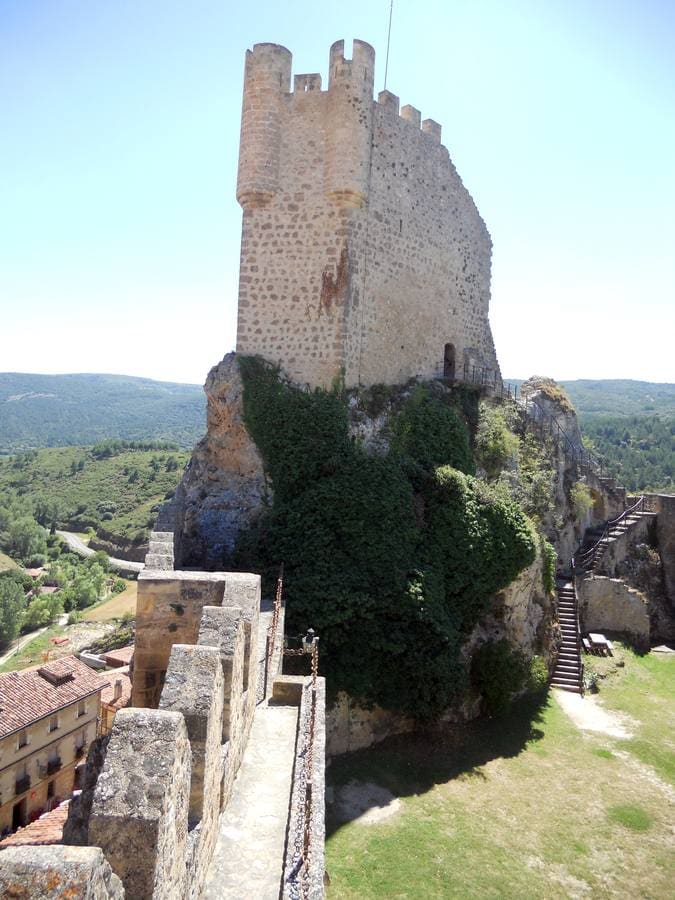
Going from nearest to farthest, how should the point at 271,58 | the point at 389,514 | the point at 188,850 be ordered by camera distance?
the point at 188,850
the point at 389,514
the point at 271,58

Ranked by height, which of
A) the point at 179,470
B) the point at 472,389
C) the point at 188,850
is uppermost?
the point at 472,389

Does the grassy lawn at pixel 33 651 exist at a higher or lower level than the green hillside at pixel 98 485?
lower

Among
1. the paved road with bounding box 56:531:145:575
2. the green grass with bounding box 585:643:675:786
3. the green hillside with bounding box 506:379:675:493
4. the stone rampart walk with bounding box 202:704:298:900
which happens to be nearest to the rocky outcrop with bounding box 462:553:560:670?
the green grass with bounding box 585:643:675:786

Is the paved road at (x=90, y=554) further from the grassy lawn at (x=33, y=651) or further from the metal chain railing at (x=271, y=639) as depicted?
the metal chain railing at (x=271, y=639)

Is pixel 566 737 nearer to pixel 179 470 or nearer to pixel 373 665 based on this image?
pixel 373 665

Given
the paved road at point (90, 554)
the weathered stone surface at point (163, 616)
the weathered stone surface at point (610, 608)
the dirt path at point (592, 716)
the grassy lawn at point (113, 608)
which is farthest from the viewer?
the paved road at point (90, 554)

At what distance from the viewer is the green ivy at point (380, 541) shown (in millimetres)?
12398

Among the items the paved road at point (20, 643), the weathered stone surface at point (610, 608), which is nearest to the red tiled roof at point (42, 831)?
the weathered stone surface at point (610, 608)

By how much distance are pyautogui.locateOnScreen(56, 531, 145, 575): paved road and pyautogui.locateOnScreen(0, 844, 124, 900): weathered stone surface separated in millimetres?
68038

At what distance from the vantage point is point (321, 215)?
633 inches

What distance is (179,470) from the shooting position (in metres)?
107

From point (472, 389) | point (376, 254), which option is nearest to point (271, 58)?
point (376, 254)

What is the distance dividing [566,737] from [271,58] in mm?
16784

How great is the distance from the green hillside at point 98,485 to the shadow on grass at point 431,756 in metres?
74.0
